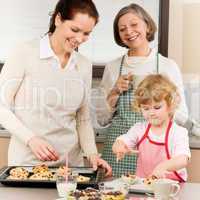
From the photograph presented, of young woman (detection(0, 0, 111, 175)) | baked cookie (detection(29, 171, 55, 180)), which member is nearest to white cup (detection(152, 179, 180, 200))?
baked cookie (detection(29, 171, 55, 180))

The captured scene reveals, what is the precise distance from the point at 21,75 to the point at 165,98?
0.65m

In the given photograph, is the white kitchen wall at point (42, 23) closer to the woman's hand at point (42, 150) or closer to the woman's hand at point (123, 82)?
the woman's hand at point (123, 82)

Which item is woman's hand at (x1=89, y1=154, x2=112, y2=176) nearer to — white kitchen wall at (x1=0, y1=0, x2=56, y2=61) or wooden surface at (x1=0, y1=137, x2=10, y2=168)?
wooden surface at (x1=0, y1=137, x2=10, y2=168)

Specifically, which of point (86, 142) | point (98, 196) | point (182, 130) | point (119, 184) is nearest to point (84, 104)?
point (86, 142)

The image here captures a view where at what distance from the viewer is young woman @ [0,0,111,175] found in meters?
2.37

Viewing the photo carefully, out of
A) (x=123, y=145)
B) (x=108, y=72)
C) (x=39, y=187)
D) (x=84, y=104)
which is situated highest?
(x=108, y=72)

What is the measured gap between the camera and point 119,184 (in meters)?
1.89

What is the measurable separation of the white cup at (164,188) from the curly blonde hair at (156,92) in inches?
24.3

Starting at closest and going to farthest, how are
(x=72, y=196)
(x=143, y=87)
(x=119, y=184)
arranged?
(x=72, y=196) → (x=119, y=184) → (x=143, y=87)

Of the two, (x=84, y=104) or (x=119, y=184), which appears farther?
(x=84, y=104)

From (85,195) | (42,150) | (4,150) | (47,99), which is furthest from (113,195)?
(4,150)

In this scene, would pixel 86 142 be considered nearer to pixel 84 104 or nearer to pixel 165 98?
pixel 84 104

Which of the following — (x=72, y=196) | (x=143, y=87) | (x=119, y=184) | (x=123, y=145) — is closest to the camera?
(x=72, y=196)

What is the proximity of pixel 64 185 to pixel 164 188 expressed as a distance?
13.1 inches
